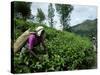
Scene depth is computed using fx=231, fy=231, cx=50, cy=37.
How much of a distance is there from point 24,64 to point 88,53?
759 mm

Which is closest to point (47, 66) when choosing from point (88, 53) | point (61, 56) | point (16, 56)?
point (61, 56)

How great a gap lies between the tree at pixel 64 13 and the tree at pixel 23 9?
0.34 metres

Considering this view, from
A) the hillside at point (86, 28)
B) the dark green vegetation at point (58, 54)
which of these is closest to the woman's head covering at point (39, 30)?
the dark green vegetation at point (58, 54)

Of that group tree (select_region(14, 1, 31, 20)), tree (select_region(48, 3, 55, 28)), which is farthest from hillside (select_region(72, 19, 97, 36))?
tree (select_region(14, 1, 31, 20))

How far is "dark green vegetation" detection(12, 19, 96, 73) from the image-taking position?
2311mm

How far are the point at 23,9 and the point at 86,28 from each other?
76 centimetres

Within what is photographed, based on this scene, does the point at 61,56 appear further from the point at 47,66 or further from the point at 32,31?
the point at 32,31

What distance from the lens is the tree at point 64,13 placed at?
8.13 ft

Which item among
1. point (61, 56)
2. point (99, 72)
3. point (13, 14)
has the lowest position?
point (99, 72)

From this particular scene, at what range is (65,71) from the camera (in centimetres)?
248

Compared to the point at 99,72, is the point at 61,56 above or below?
above

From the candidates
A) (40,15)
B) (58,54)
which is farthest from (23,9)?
(58,54)

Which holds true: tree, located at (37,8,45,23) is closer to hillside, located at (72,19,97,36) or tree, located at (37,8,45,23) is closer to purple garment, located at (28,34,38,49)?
purple garment, located at (28,34,38,49)

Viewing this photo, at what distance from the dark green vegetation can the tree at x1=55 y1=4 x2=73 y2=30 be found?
0.29 ft
